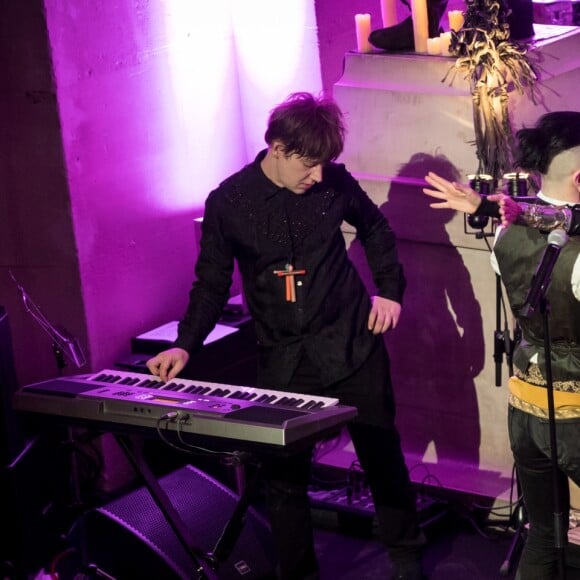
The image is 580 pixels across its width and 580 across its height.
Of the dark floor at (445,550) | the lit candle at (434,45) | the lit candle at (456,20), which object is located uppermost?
the lit candle at (456,20)

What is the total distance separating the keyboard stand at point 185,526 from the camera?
3666 mm

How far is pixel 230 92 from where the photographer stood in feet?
18.8

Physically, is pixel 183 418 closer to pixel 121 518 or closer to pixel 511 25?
pixel 121 518

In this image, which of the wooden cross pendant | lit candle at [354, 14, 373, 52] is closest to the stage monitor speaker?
the wooden cross pendant

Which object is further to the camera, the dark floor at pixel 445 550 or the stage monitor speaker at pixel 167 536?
the dark floor at pixel 445 550

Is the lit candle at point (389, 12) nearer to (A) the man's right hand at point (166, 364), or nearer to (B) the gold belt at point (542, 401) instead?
(A) the man's right hand at point (166, 364)

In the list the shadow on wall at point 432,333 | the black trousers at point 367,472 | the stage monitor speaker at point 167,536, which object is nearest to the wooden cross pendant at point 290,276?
the black trousers at point 367,472

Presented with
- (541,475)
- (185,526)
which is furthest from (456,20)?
(185,526)

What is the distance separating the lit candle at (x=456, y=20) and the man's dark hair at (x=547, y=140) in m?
1.44

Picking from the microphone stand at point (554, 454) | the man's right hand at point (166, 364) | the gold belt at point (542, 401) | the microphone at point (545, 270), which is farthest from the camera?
the man's right hand at point (166, 364)

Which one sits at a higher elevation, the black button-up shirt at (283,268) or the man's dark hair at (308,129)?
the man's dark hair at (308,129)

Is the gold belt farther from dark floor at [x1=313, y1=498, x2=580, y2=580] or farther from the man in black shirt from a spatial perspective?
dark floor at [x1=313, y1=498, x2=580, y2=580]

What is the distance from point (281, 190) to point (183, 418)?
3.27ft

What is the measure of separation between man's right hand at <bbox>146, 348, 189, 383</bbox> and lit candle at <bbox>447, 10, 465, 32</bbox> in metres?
1.83
